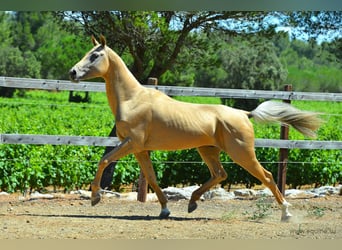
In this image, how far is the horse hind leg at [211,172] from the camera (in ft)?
24.0

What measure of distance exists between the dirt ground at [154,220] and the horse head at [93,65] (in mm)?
1493

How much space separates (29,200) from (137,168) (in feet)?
7.81

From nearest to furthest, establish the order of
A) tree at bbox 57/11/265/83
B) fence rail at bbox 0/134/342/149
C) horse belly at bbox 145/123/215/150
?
horse belly at bbox 145/123/215/150 < fence rail at bbox 0/134/342/149 < tree at bbox 57/11/265/83

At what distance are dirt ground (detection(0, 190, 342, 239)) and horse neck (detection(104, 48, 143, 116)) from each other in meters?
1.25

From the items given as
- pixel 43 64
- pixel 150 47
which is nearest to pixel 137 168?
pixel 150 47

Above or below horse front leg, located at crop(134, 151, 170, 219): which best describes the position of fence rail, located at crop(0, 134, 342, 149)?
above

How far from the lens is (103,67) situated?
22.8ft

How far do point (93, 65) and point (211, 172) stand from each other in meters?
1.79

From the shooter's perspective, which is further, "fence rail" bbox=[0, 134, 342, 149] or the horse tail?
"fence rail" bbox=[0, 134, 342, 149]

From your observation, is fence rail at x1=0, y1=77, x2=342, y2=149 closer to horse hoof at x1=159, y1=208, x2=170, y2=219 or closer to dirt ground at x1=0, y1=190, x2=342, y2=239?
dirt ground at x1=0, y1=190, x2=342, y2=239

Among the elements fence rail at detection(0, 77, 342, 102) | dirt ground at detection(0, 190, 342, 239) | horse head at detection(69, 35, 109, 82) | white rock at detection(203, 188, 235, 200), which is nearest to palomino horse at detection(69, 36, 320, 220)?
horse head at detection(69, 35, 109, 82)

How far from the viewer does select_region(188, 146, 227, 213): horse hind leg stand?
731 cm

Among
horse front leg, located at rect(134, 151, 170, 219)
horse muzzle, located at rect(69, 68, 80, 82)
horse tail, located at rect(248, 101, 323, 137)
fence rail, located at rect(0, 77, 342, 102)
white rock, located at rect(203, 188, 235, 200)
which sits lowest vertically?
white rock, located at rect(203, 188, 235, 200)

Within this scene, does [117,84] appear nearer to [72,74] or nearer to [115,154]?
[72,74]
